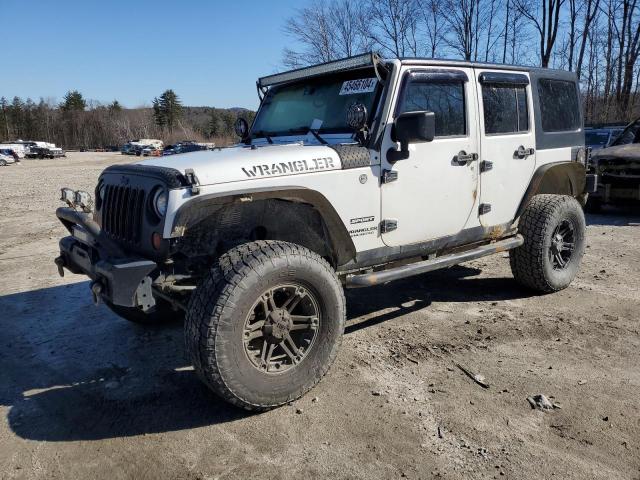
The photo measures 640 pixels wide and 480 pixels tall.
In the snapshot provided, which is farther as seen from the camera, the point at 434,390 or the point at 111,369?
the point at 111,369

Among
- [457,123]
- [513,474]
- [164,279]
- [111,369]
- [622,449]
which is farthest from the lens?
[457,123]

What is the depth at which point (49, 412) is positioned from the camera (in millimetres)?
3131

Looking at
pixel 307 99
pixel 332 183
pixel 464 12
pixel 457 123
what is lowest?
pixel 332 183

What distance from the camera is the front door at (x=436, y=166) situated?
3.68 m

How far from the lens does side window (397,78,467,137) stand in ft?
12.3

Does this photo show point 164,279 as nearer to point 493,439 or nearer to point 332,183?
point 332,183

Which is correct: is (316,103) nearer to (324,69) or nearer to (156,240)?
(324,69)

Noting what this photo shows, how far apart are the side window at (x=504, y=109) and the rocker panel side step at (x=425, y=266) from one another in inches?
39.1


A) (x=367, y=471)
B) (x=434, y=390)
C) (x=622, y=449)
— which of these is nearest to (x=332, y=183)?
(x=434, y=390)

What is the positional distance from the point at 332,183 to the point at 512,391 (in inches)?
69.6

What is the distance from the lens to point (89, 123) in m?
109

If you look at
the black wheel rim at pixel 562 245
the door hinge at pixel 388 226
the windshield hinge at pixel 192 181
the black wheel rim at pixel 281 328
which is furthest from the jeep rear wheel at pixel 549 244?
the windshield hinge at pixel 192 181

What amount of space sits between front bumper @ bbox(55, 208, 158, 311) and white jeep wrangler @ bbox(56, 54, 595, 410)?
11 mm

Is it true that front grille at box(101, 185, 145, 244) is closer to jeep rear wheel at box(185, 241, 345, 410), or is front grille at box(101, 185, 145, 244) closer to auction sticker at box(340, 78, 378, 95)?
jeep rear wheel at box(185, 241, 345, 410)
